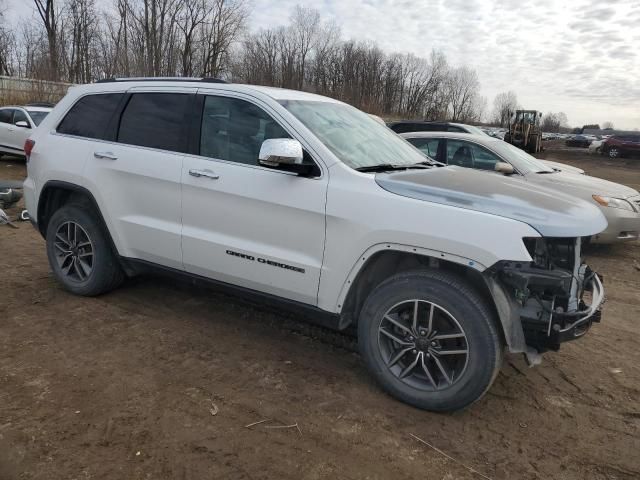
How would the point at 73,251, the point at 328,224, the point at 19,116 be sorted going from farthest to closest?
the point at 19,116
the point at 73,251
the point at 328,224

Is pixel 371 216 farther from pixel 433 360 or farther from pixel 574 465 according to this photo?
pixel 574 465

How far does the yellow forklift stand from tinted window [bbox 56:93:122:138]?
34.3 meters

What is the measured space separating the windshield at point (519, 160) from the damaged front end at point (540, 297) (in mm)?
4892

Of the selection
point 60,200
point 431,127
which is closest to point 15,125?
point 431,127

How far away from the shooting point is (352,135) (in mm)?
3824

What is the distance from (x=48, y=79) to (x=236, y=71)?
27.9 m

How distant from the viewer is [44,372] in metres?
3.40

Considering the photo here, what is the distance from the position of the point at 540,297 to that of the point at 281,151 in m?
1.77

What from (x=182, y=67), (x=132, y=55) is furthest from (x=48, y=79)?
(x=182, y=67)

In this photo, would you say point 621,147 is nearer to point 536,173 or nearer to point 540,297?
point 536,173

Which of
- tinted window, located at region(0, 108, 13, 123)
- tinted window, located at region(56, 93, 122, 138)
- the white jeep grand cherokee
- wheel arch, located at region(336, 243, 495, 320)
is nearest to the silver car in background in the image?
the white jeep grand cherokee

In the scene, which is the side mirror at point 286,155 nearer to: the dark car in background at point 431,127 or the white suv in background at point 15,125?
the dark car in background at point 431,127

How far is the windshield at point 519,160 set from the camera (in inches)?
300

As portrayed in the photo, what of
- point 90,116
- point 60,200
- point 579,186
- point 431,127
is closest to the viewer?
point 90,116
